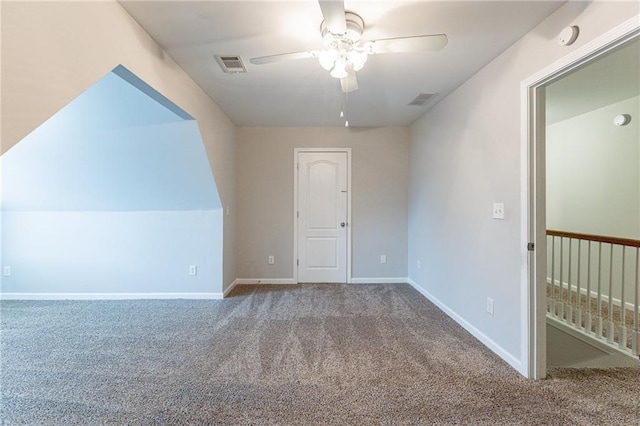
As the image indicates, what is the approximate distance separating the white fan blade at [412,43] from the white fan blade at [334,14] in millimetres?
231

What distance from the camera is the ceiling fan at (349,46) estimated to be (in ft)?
4.67

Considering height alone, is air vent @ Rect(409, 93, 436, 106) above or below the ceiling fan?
above

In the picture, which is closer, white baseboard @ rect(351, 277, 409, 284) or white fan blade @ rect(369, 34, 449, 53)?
white fan blade @ rect(369, 34, 449, 53)

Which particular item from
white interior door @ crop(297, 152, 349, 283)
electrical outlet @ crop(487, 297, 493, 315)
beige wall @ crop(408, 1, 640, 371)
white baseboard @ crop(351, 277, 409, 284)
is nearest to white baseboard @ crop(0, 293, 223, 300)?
white interior door @ crop(297, 152, 349, 283)

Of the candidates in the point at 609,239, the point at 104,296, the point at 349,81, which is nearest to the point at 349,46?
the point at 349,81

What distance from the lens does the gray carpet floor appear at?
4.90 feet

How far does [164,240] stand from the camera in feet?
11.3

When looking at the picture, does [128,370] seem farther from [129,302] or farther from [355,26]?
[355,26]

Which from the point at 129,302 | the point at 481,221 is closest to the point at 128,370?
the point at 129,302

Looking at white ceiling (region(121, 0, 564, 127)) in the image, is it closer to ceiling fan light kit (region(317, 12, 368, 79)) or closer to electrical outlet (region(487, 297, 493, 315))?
ceiling fan light kit (region(317, 12, 368, 79))

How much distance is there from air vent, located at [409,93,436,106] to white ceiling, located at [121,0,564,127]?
3.1 inches

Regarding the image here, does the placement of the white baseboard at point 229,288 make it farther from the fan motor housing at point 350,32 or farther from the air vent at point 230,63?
the fan motor housing at point 350,32

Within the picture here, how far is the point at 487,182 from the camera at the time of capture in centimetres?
223

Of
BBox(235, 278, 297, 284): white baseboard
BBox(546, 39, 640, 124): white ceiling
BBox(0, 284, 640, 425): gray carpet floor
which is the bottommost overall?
BBox(0, 284, 640, 425): gray carpet floor
